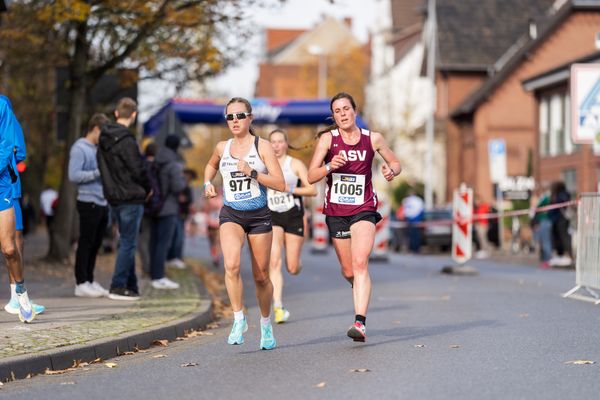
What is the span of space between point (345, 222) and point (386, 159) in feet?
2.07

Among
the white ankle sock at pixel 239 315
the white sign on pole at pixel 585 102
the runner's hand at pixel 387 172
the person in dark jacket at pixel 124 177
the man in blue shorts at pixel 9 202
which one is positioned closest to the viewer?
the white ankle sock at pixel 239 315

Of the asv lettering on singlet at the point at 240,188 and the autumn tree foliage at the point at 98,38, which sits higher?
the autumn tree foliage at the point at 98,38

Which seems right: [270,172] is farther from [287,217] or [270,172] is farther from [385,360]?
[287,217]

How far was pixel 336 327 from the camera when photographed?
12.1 metres

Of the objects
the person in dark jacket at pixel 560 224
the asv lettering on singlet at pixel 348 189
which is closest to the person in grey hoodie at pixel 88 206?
the asv lettering on singlet at pixel 348 189

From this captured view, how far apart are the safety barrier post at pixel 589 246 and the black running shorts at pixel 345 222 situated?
17.3ft

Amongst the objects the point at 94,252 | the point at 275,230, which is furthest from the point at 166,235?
the point at 275,230

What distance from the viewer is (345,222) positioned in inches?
417

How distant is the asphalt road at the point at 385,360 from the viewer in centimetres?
777

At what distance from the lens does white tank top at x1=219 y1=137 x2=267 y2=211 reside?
986cm

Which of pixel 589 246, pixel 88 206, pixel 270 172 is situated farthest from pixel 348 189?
pixel 589 246

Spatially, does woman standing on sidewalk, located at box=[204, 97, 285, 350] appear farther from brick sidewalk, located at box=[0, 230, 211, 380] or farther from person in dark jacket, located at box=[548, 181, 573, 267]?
person in dark jacket, located at box=[548, 181, 573, 267]

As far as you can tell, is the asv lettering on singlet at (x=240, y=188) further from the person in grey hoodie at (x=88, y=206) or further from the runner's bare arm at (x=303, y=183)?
the person in grey hoodie at (x=88, y=206)

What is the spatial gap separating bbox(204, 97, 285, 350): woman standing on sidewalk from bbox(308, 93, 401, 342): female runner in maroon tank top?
2.19ft
